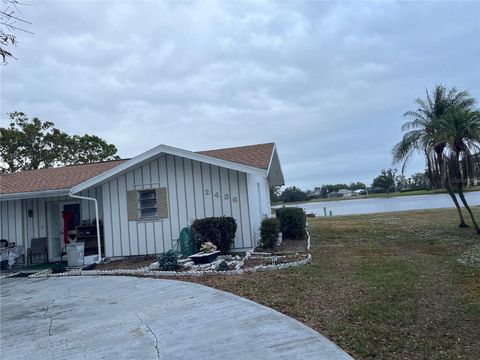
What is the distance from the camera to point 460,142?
1448cm

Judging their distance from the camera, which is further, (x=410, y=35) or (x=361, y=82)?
(x=361, y=82)

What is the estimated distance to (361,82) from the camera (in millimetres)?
17672

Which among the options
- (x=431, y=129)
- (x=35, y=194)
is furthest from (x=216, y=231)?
(x=431, y=129)

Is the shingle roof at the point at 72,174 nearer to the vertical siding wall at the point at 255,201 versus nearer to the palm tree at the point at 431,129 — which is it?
the vertical siding wall at the point at 255,201

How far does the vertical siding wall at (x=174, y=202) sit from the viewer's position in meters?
12.1

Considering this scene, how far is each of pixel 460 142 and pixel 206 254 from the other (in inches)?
412

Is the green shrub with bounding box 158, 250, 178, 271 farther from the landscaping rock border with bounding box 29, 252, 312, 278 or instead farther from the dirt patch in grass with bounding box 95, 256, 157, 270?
the dirt patch in grass with bounding box 95, 256, 157, 270

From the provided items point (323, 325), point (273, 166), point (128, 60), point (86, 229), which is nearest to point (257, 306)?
point (323, 325)

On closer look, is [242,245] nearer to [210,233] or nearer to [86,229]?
[210,233]

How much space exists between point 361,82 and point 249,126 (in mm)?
7068

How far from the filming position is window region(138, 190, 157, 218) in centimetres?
1256

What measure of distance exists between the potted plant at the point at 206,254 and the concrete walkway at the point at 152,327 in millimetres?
2083

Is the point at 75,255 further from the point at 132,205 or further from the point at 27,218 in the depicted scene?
the point at 27,218

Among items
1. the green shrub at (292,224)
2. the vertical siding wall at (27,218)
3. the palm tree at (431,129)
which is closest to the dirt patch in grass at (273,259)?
the green shrub at (292,224)
